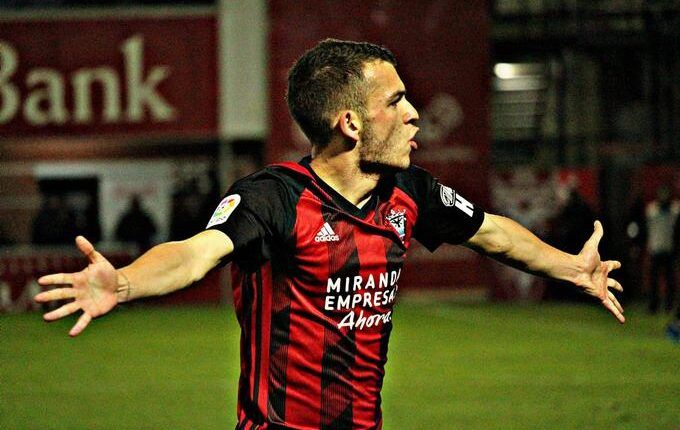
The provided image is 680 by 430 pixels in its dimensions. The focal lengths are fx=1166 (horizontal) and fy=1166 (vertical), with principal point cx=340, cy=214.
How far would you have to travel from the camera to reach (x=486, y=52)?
69.6 ft

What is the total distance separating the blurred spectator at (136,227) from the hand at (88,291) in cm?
1818

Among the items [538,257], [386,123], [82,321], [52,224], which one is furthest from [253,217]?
[52,224]

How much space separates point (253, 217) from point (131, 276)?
0.56m

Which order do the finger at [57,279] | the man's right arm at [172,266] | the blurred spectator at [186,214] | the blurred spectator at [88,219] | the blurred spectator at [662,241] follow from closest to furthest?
the finger at [57,279], the man's right arm at [172,266], the blurred spectator at [662,241], the blurred spectator at [186,214], the blurred spectator at [88,219]

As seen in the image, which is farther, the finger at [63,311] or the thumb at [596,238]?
the thumb at [596,238]

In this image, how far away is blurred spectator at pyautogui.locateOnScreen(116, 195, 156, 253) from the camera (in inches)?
839

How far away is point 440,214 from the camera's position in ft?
14.8

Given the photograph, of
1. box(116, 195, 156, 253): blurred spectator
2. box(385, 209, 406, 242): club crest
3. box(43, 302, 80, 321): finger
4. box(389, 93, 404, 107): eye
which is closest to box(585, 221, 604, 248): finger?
box(385, 209, 406, 242): club crest

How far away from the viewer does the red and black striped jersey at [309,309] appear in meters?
4.01

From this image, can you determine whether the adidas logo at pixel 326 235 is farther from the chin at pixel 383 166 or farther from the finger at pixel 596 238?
the finger at pixel 596 238

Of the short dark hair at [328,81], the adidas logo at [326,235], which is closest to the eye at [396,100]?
the short dark hair at [328,81]

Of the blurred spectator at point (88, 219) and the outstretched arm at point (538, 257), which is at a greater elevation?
the outstretched arm at point (538, 257)

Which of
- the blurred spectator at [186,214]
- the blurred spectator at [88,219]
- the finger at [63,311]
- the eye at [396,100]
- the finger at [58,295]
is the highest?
the eye at [396,100]

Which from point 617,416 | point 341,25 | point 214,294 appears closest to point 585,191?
point 341,25
